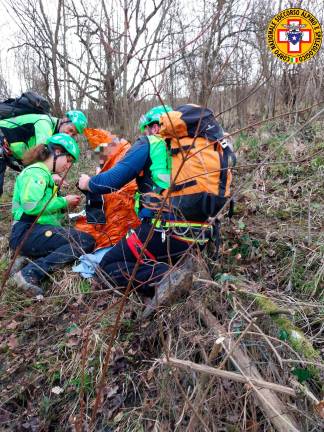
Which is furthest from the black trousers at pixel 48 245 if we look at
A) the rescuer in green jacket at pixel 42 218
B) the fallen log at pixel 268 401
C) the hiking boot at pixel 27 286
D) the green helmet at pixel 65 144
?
the fallen log at pixel 268 401

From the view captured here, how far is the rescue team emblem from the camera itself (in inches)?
206

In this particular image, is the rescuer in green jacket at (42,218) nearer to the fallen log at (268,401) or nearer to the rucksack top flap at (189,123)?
the rucksack top flap at (189,123)

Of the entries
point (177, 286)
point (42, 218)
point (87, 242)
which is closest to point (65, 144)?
point (42, 218)

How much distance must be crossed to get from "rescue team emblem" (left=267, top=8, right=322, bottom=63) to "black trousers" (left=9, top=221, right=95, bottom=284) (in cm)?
410

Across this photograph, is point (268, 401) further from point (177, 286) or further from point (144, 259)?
point (144, 259)

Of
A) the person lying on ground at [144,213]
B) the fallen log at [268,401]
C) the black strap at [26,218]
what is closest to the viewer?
the fallen log at [268,401]

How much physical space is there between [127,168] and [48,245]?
1317mm

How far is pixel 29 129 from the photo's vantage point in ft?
14.8

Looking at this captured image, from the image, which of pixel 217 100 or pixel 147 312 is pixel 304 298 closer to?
pixel 147 312

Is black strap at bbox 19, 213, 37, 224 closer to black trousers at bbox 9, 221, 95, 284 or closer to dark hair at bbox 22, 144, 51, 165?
black trousers at bbox 9, 221, 95, 284

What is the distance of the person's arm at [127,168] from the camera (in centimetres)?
284

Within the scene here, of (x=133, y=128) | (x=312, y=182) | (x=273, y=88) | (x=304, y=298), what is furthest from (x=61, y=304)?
(x=273, y=88)

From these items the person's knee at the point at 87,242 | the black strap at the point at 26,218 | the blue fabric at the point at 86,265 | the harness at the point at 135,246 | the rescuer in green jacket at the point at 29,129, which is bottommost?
the blue fabric at the point at 86,265

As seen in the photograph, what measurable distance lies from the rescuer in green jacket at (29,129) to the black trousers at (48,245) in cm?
132
